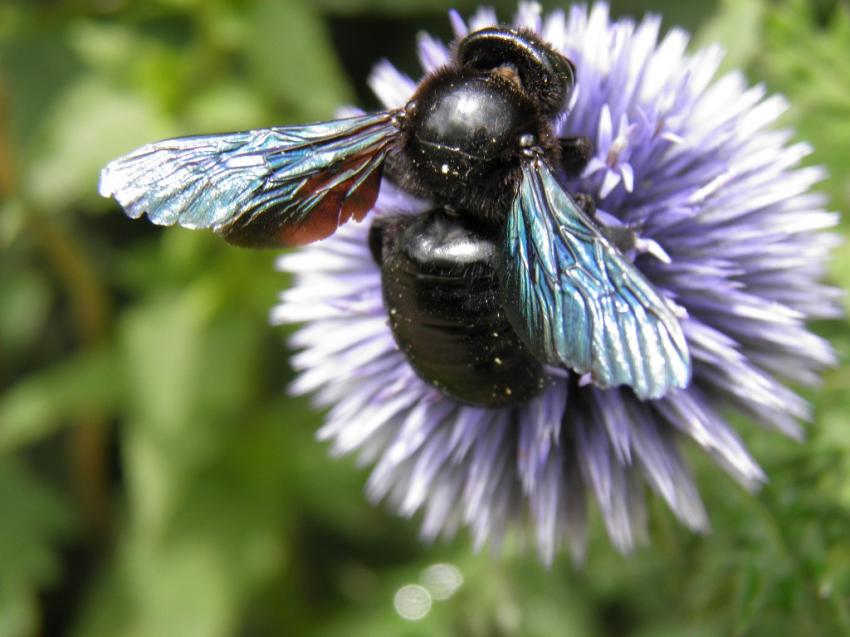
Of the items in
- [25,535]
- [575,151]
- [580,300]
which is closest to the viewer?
[580,300]

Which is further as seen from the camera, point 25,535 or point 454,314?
point 25,535

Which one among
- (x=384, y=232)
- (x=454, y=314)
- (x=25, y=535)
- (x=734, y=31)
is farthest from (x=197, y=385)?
(x=734, y=31)

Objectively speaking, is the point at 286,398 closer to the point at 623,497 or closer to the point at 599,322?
the point at 623,497

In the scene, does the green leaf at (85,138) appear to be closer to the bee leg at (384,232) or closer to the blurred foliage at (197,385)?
the blurred foliage at (197,385)

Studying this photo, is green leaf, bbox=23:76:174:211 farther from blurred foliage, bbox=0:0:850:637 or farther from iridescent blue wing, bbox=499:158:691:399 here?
iridescent blue wing, bbox=499:158:691:399

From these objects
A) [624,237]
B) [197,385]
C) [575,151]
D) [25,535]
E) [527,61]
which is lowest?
[25,535]

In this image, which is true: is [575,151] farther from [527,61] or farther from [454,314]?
[454,314]

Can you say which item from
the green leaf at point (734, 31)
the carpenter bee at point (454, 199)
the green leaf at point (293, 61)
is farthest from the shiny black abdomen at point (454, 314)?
the green leaf at point (293, 61)
